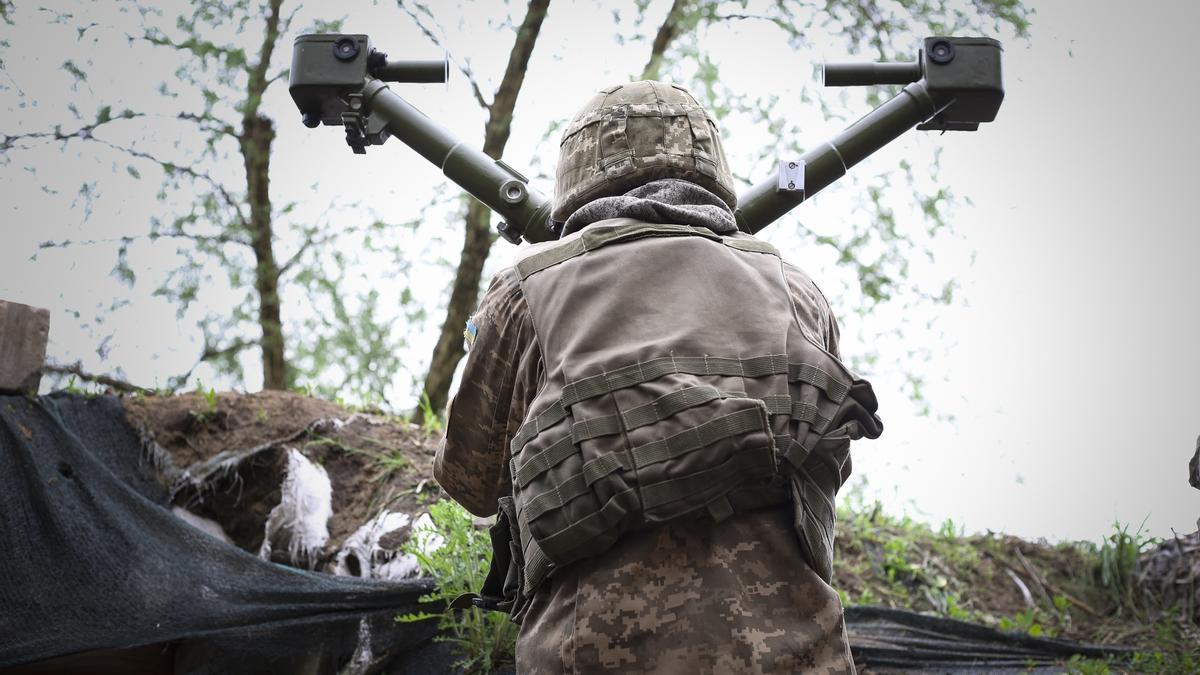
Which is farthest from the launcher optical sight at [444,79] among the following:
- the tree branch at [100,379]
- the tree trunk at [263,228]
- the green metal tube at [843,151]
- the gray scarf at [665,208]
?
the tree trunk at [263,228]

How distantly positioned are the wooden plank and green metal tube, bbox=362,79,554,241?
156 centimetres

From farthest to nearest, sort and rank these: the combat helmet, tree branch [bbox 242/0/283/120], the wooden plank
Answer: tree branch [bbox 242/0/283/120] < the wooden plank < the combat helmet

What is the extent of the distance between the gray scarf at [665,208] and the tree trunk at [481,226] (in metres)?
4.21

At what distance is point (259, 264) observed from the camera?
22.3 feet

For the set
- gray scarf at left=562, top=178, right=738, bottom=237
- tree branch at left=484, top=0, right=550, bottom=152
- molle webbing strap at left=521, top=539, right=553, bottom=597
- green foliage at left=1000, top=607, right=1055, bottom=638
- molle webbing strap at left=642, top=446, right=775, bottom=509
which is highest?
tree branch at left=484, top=0, right=550, bottom=152

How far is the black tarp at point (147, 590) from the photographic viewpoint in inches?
131

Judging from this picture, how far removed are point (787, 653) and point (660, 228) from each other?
93 cm

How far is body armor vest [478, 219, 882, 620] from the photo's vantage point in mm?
2004

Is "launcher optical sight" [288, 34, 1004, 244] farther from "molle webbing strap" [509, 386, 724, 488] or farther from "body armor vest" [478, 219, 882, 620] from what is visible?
"molle webbing strap" [509, 386, 724, 488]

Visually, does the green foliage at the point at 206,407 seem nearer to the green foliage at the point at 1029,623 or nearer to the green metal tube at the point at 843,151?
the green metal tube at the point at 843,151

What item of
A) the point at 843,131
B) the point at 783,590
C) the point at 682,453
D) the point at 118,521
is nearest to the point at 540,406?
the point at 682,453

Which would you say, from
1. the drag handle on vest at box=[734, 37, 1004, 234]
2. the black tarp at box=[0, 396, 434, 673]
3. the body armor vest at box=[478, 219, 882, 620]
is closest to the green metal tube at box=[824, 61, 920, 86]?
the drag handle on vest at box=[734, 37, 1004, 234]

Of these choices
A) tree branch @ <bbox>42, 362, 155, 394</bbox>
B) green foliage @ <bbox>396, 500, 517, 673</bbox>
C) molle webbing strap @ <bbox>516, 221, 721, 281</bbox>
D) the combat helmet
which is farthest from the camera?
tree branch @ <bbox>42, 362, 155, 394</bbox>

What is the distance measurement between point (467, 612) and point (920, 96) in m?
2.26
